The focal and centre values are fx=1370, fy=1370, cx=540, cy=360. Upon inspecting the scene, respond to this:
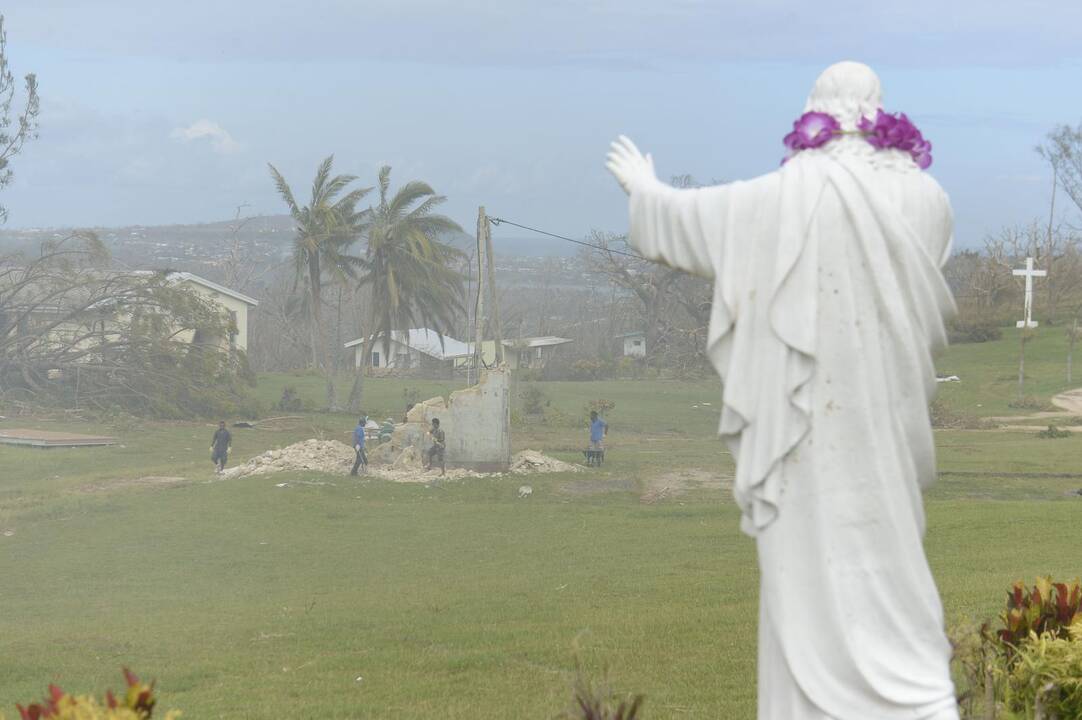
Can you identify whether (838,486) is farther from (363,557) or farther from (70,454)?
(70,454)

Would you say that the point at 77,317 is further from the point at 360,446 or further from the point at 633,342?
the point at 633,342

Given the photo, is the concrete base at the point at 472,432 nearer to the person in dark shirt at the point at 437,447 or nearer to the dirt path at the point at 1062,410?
the person in dark shirt at the point at 437,447

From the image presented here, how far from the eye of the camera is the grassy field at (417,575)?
350 inches

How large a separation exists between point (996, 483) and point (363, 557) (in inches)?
465

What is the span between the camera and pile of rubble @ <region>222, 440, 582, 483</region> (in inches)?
984

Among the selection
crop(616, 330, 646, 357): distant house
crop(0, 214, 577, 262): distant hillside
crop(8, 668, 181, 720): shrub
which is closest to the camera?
crop(8, 668, 181, 720): shrub

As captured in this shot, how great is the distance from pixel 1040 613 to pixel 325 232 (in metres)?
36.3

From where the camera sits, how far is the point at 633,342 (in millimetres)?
67000

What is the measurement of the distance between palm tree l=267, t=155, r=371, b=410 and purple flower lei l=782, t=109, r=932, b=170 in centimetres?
3704

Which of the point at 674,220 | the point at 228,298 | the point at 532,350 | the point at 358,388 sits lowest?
the point at 358,388

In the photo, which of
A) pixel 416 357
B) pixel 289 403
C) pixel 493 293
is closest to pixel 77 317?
pixel 289 403

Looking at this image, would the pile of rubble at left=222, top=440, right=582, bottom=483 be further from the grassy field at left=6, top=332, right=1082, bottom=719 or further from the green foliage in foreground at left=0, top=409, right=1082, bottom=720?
the green foliage in foreground at left=0, top=409, right=1082, bottom=720

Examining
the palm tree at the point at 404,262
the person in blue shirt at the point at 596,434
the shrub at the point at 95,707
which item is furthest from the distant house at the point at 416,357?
the shrub at the point at 95,707

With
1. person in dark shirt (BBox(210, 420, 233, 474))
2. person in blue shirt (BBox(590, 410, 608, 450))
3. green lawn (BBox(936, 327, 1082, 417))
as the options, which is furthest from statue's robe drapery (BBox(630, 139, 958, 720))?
green lawn (BBox(936, 327, 1082, 417))
